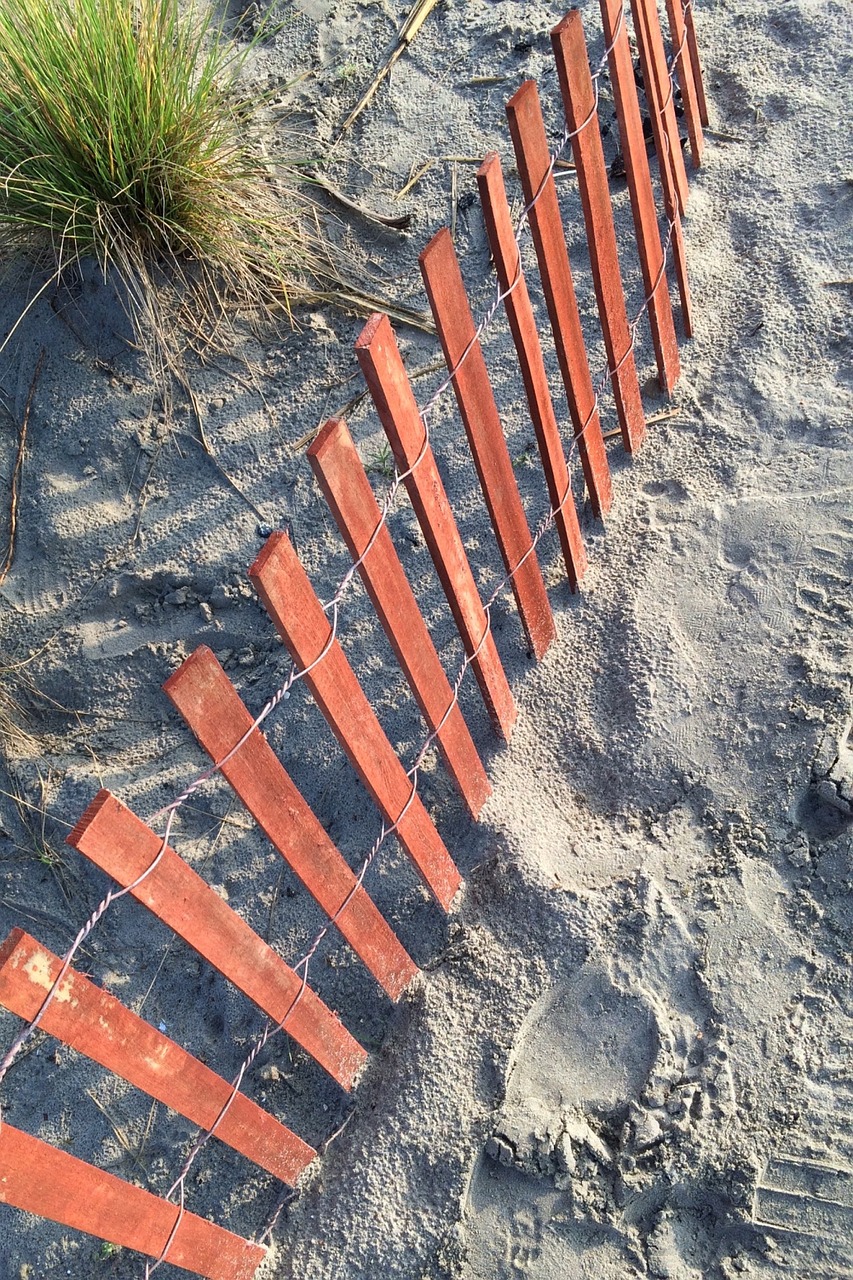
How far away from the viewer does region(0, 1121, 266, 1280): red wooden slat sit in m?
1.48

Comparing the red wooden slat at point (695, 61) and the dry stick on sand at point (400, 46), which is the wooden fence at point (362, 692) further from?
the dry stick on sand at point (400, 46)

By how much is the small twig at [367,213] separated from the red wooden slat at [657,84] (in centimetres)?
89

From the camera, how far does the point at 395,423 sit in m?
1.88

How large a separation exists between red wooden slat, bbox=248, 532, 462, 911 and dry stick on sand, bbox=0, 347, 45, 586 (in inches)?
56.9

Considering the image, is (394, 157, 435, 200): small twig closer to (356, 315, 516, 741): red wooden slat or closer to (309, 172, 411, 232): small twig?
(309, 172, 411, 232): small twig

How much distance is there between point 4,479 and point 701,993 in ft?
7.99

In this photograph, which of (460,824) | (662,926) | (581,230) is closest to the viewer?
(662,926)

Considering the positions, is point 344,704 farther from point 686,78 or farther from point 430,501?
point 686,78

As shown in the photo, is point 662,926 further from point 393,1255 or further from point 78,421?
point 78,421

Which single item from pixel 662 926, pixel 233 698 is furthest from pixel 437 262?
pixel 662 926

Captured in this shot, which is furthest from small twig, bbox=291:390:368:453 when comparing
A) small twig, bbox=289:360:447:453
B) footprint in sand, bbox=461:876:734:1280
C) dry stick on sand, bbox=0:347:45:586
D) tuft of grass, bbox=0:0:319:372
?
footprint in sand, bbox=461:876:734:1280

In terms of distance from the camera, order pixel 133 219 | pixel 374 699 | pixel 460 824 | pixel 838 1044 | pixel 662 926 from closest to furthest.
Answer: pixel 838 1044
pixel 662 926
pixel 460 824
pixel 374 699
pixel 133 219

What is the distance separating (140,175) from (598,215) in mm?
1389

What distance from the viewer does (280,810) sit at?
72.5 inches
